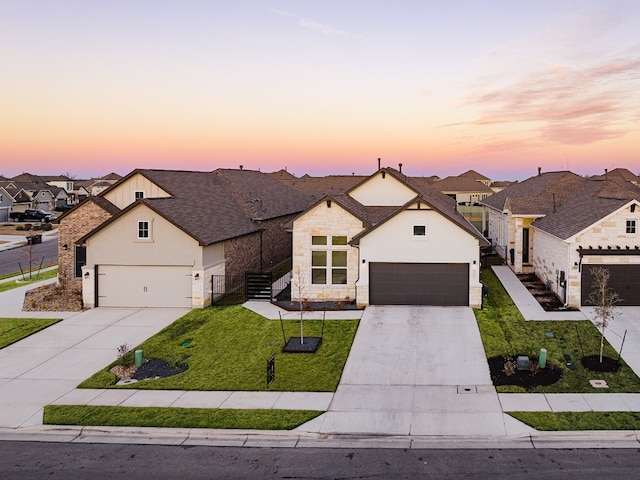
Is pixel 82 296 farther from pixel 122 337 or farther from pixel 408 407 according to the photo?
pixel 408 407

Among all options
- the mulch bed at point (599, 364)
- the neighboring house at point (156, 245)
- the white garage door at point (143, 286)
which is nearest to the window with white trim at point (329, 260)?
the neighboring house at point (156, 245)

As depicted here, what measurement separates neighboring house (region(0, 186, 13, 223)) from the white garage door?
7049 cm

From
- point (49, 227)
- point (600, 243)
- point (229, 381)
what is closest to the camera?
point (229, 381)

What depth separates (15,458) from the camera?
466 inches

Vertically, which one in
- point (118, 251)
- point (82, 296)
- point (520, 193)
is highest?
point (520, 193)

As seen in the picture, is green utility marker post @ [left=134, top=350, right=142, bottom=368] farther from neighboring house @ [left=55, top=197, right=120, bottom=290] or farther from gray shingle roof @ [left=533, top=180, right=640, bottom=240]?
gray shingle roof @ [left=533, top=180, right=640, bottom=240]

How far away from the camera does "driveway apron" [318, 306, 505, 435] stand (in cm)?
1311

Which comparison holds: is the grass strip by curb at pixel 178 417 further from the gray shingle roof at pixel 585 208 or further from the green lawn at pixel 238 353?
the gray shingle roof at pixel 585 208

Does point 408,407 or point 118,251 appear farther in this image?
point 118,251

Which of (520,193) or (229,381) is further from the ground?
(520,193)

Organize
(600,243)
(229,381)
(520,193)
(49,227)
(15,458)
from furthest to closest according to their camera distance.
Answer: (49,227), (520,193), (600,243), (229,381), (15,458)

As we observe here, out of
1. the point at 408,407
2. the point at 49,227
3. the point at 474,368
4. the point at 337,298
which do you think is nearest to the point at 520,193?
the point at 337,298

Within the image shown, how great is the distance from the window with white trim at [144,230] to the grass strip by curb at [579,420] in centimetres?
1866

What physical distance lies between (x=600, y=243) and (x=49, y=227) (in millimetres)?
67902
